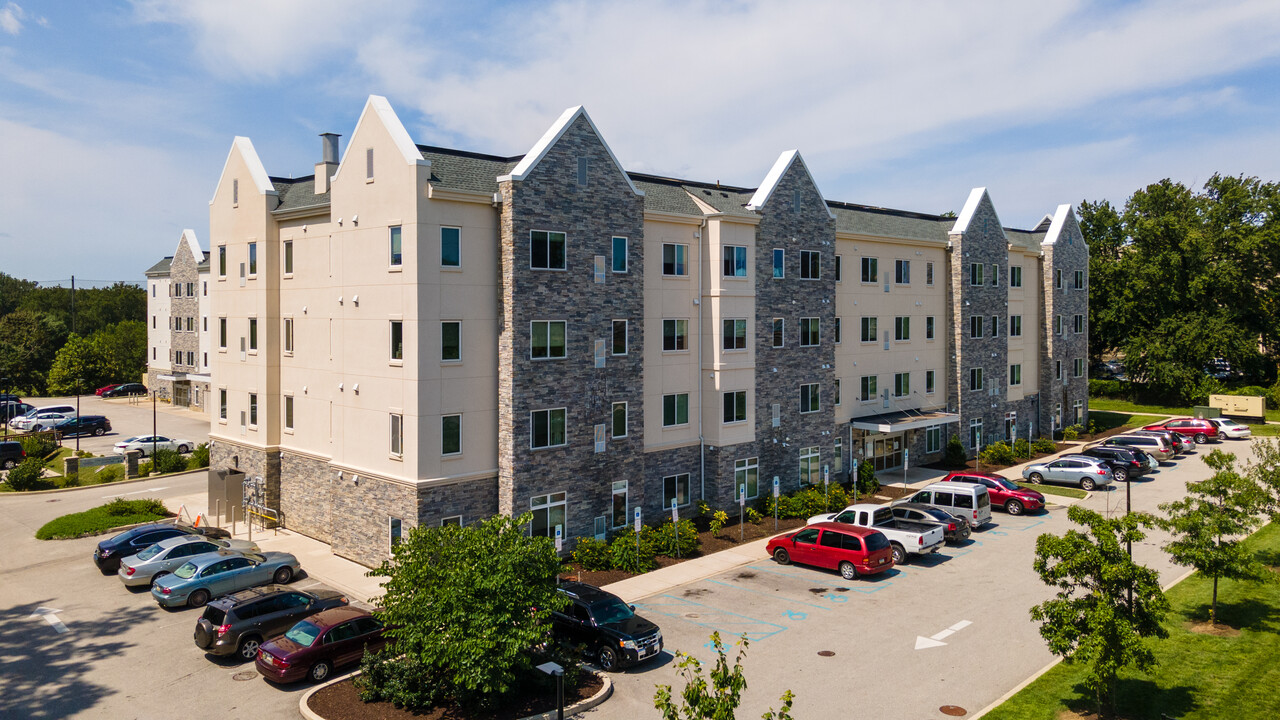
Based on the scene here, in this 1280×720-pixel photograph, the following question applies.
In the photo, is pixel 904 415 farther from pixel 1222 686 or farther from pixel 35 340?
pixel 35 340

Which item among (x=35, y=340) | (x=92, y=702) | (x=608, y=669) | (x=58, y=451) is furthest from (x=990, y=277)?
(x=35, y=340)

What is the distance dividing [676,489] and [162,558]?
17.6m

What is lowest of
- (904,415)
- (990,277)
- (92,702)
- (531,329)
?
(92,702)

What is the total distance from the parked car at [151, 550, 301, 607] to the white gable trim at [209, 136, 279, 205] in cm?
1508

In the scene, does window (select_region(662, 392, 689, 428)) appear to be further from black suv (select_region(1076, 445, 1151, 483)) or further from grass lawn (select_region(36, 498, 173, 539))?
black suv (select_region(1076, 445, 1151, 483))

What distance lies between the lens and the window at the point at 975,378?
4512cm

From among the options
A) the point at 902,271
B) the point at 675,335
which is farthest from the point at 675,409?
the point at 902,271

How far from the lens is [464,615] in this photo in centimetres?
1512

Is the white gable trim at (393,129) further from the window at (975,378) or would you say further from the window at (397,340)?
the window at (975,378)

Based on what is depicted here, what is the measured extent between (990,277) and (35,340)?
89298 mm

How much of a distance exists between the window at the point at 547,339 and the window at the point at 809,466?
13.7 meters

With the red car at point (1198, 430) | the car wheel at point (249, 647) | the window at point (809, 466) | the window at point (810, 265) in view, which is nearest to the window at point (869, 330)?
the window at point (810, 265)

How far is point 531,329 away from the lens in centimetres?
2528

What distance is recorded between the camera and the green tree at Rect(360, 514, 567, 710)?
49.2 feet
